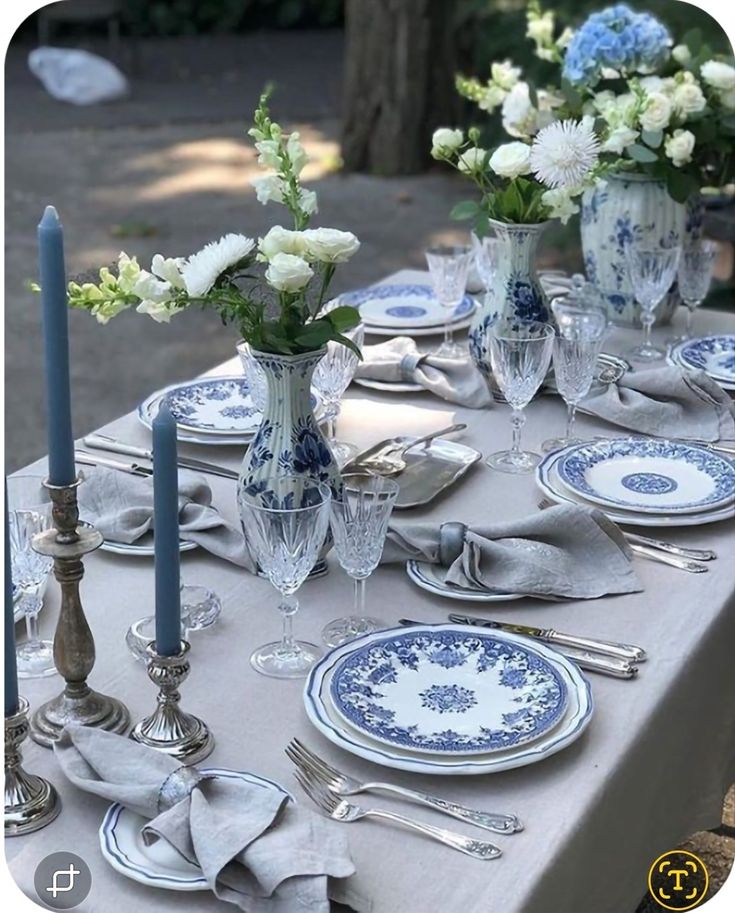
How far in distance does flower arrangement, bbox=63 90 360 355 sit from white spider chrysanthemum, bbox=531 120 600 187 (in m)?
0.44

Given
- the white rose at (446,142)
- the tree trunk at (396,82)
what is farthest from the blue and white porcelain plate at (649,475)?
the tree trunk at (396,82)

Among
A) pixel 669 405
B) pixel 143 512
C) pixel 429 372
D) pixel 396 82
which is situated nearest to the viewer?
pixel 143 512

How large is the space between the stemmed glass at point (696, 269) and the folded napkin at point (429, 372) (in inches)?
15.5

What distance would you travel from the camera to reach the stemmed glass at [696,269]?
2.11m

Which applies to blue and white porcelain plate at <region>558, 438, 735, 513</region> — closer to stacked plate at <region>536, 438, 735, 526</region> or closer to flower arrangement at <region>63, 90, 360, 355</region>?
stacked plate at <region>536, 438, 735, 526</region>

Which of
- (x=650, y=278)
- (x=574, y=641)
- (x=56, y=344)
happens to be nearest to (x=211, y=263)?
Result: (x=56, y=344)

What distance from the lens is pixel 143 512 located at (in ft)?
4.80

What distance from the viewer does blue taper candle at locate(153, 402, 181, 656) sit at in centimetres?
101

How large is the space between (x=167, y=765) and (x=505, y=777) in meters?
0.27

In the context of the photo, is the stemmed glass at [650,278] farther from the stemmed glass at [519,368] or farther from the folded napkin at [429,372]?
the stemmed glass at [519,368]

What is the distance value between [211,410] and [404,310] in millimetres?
516

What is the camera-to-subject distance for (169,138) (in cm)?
712

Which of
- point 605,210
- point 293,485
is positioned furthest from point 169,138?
point 293,485

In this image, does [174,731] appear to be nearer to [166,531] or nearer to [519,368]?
[166,531]
